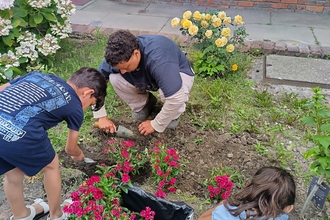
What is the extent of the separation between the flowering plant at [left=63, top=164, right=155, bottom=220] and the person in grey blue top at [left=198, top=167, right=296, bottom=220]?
1.63 ft

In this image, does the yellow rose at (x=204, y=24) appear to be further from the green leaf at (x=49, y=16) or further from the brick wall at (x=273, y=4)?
the brick wall at (x=273, y=4)

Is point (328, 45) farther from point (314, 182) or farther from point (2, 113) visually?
point (2, 113)

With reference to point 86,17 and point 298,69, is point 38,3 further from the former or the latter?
point 298,69

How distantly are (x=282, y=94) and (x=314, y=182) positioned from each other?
63.7 inches

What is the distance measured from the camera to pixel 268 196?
5.43 feet

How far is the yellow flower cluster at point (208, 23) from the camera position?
11.4 feet

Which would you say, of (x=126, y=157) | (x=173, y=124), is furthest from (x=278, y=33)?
(x=126, y=157)

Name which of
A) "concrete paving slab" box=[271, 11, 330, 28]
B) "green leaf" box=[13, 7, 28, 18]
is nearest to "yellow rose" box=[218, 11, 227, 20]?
"green leaf" box=[13, 7, 28, 18]

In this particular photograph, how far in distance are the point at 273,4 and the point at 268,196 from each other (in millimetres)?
4804

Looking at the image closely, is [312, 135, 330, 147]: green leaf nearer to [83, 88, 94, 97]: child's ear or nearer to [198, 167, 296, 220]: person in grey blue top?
[198, 167, 296, 220]: person in grey blue top


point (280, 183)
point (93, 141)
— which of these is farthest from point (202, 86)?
point (280, 183)

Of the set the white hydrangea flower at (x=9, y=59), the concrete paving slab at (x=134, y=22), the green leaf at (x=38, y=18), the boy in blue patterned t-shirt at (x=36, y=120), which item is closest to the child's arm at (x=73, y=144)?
the boy in blue patterned t-shirt at (x=36, y=120)

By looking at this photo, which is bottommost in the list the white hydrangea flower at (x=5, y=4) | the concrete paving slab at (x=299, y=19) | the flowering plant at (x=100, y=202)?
the concrete paving slab at (x=299, y=19)

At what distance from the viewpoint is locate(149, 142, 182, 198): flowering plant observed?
2312mm
